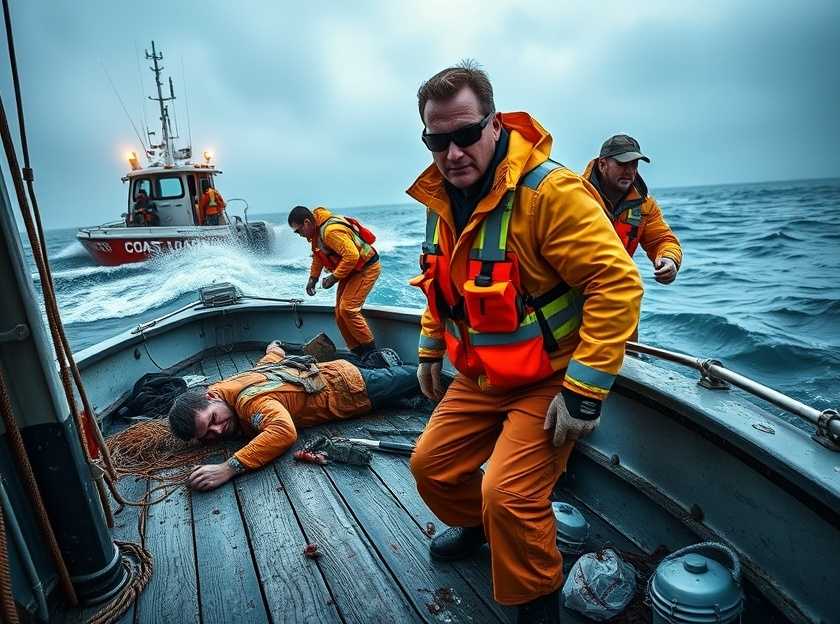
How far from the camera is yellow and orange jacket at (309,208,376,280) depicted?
4.89 m

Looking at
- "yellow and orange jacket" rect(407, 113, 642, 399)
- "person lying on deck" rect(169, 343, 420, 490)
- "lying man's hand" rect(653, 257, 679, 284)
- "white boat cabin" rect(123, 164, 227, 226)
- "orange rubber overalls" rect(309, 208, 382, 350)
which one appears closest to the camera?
"yellow and orange jacket" rect(407, 113, 642, 399)

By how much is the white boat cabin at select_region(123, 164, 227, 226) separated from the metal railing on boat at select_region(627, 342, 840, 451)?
53.7 ft

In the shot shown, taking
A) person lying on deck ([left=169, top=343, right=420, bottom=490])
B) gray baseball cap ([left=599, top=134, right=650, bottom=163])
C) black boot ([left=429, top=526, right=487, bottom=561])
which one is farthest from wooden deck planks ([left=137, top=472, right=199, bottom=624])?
gray baseball cap ([left=599, top=134, right=650, bottom=163])

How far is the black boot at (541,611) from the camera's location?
5.32 feet

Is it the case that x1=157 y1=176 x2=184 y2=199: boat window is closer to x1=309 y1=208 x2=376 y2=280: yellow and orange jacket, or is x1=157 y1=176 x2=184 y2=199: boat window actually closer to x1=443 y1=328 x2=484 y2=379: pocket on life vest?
x1=309 y1=208 x2=376 y2=280: yellow and orange jacket

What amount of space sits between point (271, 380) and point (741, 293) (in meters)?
9.37

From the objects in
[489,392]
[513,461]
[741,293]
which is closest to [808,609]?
[513,461]

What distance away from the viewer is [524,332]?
1.67 meters

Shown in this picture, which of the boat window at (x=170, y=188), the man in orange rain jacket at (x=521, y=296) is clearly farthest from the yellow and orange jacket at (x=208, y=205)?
the man in orange rain jacket at (x=521, y=296)

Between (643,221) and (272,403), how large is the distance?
2668 millimetres

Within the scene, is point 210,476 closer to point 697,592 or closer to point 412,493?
point 412,493

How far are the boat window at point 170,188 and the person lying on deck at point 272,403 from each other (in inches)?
561

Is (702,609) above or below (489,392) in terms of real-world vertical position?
below

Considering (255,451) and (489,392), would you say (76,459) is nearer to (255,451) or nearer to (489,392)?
(255,451)
